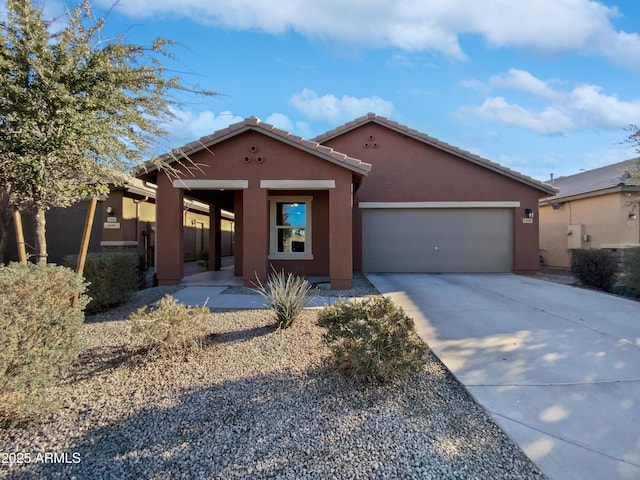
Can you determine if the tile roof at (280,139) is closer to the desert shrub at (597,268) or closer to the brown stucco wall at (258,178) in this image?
the brown stucco wall at (258,178)

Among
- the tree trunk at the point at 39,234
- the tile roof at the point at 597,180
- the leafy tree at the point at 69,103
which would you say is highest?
the tile roof at the point at 597,180

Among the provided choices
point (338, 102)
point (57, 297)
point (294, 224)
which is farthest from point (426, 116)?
point (57, 297)

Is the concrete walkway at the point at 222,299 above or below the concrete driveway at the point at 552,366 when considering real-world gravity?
above

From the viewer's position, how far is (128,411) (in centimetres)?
323

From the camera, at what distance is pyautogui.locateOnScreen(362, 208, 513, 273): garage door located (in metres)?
12.7

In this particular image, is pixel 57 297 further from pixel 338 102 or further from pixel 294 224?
pixel 338 102

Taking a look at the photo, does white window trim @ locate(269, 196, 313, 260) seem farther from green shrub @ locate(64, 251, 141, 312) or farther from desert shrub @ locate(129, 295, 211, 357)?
desert shrub @ locate(129, 295, 211, 357)

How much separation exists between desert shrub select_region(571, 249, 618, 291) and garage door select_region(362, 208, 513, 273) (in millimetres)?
2419

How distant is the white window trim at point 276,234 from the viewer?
11281 millimetres

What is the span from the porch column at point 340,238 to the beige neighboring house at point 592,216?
8633mm

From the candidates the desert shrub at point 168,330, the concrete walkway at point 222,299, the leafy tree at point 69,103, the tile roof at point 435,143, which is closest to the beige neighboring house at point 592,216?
the tile roof at point 435,143

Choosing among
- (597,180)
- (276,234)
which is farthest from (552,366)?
(597,180)

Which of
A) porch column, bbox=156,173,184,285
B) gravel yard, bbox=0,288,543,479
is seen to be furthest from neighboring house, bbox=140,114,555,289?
gravel yard, bbox=0,288,543,479

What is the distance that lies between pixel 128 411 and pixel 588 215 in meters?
17.5
